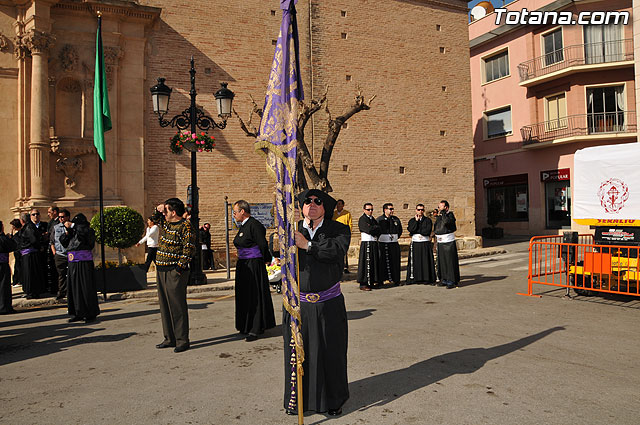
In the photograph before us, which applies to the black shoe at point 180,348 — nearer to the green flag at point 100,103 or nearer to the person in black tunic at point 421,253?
the green flag at point 100,103

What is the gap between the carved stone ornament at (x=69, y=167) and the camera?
1552cm

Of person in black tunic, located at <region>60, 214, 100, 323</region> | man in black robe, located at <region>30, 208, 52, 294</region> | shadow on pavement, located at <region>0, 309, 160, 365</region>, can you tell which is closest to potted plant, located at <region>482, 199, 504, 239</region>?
man in black robe, located at <region>30, 208, 52, 294</region>

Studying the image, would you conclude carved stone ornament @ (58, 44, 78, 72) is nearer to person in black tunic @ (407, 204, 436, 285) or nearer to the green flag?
the green flag

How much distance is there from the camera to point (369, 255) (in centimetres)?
1166

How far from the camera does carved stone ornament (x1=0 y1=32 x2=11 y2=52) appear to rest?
15.2 metres

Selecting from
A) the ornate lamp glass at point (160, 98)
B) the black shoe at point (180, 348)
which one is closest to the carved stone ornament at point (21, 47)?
the ornate lamp glass at point (160, 98)

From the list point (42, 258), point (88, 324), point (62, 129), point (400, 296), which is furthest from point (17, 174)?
point (400, 296)

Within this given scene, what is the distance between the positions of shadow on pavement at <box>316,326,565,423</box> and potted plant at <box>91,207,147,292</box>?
27.7 feet

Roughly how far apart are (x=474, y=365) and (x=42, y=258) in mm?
10083

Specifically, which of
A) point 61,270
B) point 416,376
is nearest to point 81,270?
point 61,270

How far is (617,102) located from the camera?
2552cm

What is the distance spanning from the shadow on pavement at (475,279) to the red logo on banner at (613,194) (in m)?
3.39

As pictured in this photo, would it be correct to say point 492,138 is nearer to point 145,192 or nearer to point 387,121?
point 387,121

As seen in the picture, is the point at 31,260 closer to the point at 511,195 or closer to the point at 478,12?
the point at 511,195
